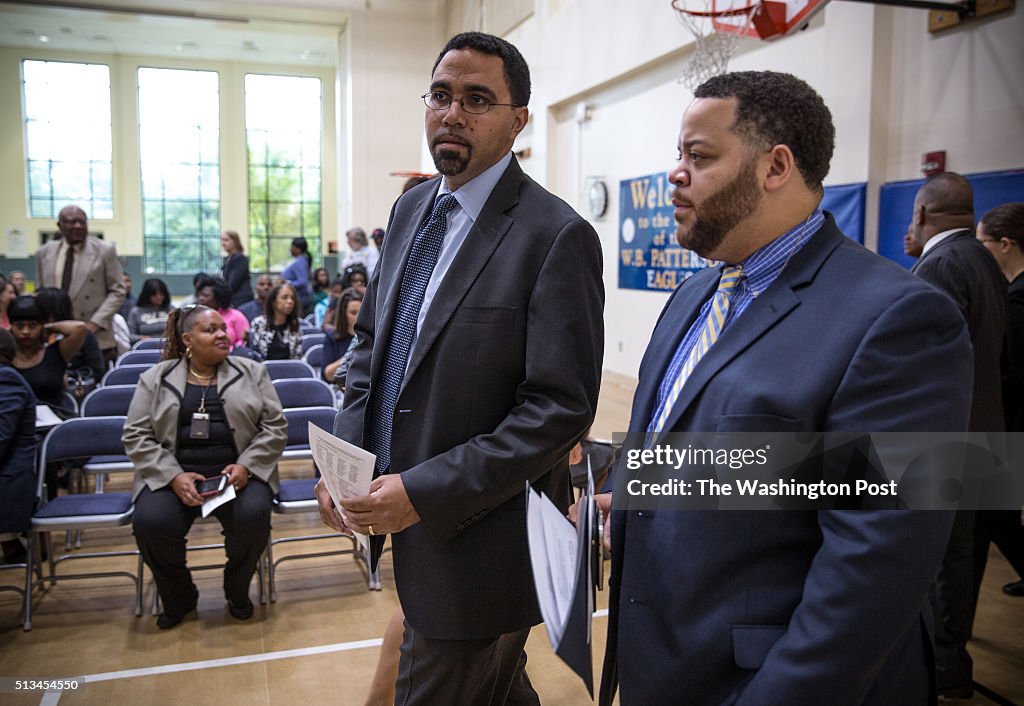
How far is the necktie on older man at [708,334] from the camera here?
136 cm

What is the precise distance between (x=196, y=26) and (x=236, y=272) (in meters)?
10.4

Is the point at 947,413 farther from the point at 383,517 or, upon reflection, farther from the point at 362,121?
the point at 362,121

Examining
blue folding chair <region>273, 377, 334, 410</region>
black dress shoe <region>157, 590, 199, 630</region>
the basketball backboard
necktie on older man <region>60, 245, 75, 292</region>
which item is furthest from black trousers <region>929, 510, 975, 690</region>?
necktie on older man <region>60, 245, 75, 292</region>

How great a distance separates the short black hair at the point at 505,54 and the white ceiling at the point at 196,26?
53.8ft

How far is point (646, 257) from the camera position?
9703 millimetres

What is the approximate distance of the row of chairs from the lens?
144 inches

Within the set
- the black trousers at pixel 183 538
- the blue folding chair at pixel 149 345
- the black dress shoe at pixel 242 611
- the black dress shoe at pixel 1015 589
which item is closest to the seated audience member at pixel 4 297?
the blue folding chair at pixel 149 345

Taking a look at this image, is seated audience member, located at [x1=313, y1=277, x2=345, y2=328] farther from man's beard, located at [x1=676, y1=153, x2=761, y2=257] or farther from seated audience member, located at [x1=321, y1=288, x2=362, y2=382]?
man's beard, located at [x1=676, y1=153, x2=761, y2=257]

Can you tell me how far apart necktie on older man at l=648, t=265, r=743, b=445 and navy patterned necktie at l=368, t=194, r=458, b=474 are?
2.33 ft

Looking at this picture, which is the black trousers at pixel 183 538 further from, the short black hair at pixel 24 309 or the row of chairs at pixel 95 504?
the short black hair at pixel 24 309

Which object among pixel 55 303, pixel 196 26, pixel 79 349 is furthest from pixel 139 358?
pixel 196 26

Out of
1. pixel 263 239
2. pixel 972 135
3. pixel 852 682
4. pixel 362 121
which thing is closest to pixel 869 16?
pixel 972 135

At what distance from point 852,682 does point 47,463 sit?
4329mm

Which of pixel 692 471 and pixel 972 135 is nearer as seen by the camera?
pixel 692 471
